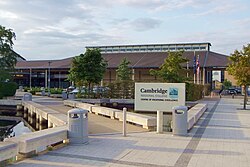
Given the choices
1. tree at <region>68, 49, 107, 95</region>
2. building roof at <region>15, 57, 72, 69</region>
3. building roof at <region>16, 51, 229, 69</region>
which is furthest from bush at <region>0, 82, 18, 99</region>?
building roof at <region>15, 57, 72, 69</region>

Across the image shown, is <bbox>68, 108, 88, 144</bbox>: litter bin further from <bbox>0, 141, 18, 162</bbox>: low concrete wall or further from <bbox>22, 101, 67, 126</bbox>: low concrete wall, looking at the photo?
<bbox>22, 101, 67, 126</bbox>: low concrete wall

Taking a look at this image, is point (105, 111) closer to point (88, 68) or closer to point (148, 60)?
point (88, 68)

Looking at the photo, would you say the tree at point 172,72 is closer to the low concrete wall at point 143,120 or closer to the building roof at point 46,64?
the low concrete wall at point 143,120

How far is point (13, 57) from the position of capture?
32781 millimetres

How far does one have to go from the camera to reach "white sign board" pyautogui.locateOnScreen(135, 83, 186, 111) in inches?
455

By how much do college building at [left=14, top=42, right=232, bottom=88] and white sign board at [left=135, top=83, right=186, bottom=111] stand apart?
32955 mm

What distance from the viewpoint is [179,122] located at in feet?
35.4

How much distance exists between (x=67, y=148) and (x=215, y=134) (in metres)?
Answer: 5.55

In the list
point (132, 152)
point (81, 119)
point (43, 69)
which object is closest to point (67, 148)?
point (81, 119)

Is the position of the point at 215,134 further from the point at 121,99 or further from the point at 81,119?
the point at 121,99

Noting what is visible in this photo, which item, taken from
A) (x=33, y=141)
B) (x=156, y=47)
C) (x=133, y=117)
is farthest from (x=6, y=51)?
(x=156, y=47)

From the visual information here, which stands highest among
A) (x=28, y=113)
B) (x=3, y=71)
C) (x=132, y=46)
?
(x=132, y=46)

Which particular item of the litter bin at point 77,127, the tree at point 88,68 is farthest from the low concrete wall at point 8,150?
the tree at point 88,68

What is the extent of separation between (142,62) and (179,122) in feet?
129
